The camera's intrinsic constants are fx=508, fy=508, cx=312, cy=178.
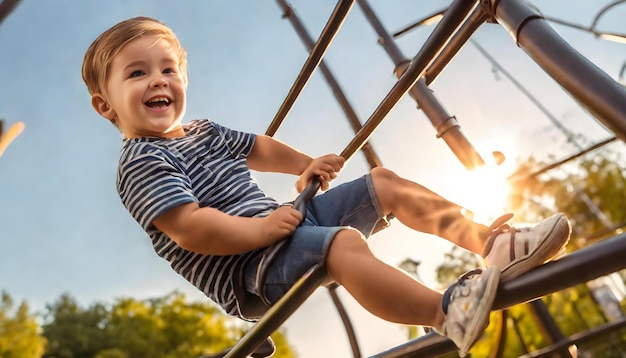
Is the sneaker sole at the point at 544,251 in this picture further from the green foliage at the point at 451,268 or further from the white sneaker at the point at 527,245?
the green foliage at the point at 451,268

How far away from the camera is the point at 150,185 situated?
101 centimetres

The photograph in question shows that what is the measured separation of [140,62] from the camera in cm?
122

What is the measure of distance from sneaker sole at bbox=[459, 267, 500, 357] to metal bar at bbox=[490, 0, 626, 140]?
0.22 metres

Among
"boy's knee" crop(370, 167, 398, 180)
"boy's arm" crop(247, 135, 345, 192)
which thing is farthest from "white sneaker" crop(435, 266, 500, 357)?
"boy's arm" crop(247, 135, 345, 192)

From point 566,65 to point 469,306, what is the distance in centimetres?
32

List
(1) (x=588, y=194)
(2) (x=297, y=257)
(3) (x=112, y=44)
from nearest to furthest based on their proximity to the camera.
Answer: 1. (2) (x=297, y=257)
2. (3) (x=112, y=44)
3. (1) (x=588, y=194)

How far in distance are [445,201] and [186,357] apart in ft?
58.2

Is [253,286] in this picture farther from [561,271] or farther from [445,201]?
[561,271]

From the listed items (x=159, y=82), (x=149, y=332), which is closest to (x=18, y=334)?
(x=149, y=332)

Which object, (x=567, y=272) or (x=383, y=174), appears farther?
(x=383, y=174)

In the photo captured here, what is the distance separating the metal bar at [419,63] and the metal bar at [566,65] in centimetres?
5

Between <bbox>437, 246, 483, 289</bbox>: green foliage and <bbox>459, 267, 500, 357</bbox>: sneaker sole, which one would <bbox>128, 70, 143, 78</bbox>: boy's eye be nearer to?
<bbox>459, 267, 500, 357</bbox>: sneaker sole

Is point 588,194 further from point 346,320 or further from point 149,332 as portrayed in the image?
point 149,332

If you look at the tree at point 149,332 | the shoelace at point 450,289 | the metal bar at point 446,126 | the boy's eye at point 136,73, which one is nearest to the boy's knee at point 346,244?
the shoelace at point 450,289
